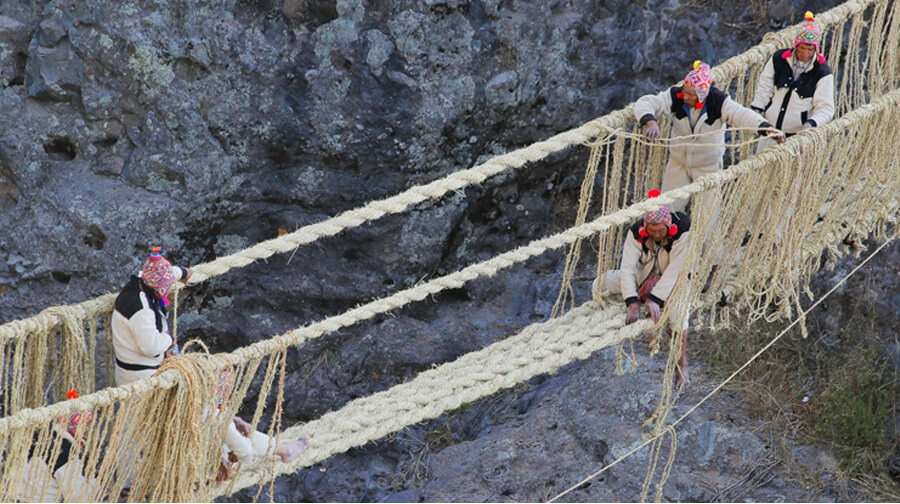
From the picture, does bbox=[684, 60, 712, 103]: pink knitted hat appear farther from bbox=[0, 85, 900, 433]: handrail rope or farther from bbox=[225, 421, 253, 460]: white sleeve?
bbox=[225, 421, 253, 460]: white sleeve

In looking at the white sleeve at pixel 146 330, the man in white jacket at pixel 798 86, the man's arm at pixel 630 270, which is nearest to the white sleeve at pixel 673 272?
the man's arm at pixel 630 270

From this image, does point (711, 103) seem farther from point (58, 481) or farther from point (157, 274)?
point (58, 481)

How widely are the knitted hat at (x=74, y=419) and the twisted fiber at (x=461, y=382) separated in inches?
22.2

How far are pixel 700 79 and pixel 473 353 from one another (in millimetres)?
1396

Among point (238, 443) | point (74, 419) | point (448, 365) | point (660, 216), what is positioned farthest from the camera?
point (448, 365)

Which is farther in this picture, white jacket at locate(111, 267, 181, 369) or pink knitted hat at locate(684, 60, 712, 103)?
pink knitted hat at locate(684, 60, 712, 103)

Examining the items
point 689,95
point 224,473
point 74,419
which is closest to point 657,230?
point 689,95

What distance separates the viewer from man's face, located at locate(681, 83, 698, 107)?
474 cm

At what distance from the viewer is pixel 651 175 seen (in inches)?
201

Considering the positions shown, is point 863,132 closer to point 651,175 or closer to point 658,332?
point 651,175

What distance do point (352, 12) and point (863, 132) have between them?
2.46 m

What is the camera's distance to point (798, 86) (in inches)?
197

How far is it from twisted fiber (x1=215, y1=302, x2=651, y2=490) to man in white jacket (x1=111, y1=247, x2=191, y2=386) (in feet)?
1.72

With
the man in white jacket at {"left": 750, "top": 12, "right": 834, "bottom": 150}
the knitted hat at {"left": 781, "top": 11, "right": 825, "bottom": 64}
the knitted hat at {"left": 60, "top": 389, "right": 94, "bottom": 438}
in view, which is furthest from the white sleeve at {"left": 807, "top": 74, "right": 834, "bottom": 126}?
the knitted hat at {"left": 60, "top": 389, "right": 94, "bottom": 438}
